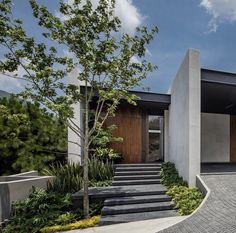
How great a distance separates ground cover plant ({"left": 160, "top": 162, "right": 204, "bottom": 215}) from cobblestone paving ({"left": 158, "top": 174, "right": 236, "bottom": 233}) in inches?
17.2

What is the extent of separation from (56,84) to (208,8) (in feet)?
21.5

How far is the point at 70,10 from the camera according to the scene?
655 centimetres

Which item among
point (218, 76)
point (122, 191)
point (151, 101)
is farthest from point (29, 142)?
point (218, 76)

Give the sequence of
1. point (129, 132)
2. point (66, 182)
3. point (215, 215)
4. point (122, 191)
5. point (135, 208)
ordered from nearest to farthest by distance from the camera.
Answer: point (215, 215)
point (135, 208)
point (122, 191)
point (66, 182)
point (129, 132)

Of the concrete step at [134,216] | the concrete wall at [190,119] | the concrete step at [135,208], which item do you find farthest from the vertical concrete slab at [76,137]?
the concrete wall at [190,119]

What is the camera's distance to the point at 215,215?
16.1ft

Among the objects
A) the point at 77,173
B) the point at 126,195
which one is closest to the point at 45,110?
the point at 77,173

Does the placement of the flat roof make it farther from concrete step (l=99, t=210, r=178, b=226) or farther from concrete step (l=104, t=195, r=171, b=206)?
concrete step (l=99, t=210, r=178, b=226)

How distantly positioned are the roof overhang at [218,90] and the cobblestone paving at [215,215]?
3718mm

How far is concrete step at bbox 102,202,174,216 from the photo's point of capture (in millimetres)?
6020

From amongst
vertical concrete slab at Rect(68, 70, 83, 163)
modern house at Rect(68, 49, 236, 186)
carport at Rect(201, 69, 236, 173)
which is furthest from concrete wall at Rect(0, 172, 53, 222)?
carport at Rect(201, 69, 236, 173)

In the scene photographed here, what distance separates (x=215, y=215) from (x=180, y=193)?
188cm

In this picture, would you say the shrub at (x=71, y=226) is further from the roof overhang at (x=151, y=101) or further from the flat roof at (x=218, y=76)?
the flat roof at (x=218, y=76)

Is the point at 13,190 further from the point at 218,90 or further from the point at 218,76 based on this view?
the point at 218,90
